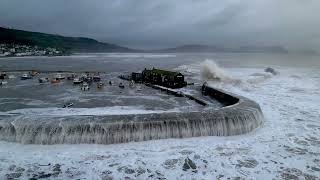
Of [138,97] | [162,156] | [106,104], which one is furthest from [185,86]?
[162,156]

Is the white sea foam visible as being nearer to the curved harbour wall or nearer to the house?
the curved harbour wall

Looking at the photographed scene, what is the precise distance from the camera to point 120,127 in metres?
21.1

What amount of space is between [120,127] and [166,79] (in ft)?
98.6

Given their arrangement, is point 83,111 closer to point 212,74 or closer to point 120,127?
point 120,127

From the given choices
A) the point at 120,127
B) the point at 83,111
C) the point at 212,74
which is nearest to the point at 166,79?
the point at 212,74

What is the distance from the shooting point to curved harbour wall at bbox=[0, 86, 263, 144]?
20547 mm

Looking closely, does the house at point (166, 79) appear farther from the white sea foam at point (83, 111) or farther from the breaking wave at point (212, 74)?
the white sea foam at point (83, 111)

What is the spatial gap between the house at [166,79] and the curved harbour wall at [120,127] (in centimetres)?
2422

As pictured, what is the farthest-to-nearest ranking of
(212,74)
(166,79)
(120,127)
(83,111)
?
(212,74) < (166,79) < (83,111) < (120,127)

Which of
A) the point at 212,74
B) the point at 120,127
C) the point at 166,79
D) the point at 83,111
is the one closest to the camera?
the point at 120,127

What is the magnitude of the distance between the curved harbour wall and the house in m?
24.2

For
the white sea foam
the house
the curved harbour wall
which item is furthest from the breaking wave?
the curved harbour wall

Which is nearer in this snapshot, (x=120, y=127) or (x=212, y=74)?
(x=120, y=127)

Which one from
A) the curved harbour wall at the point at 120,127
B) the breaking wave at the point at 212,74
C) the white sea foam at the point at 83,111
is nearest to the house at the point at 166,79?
the breaking wave at the point at 212,74
